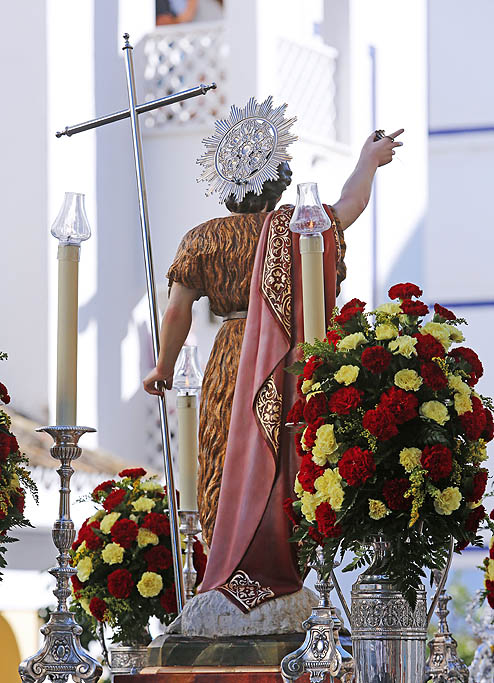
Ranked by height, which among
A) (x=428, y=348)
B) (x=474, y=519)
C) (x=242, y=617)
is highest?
(x=428, y=348)

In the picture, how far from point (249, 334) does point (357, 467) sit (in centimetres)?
71

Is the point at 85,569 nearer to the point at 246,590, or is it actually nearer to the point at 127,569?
the point at 127,569

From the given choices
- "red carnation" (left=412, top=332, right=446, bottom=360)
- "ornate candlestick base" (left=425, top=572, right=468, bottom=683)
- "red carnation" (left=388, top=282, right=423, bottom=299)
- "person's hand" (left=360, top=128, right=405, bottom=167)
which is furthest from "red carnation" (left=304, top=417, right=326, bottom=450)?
"person's hand" (left=360, top=128, right=405, bottom=167)

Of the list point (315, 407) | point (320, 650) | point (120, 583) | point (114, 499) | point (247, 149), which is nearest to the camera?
point (320, 650)

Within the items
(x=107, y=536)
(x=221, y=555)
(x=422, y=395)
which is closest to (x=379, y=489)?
(x=422, y=395)

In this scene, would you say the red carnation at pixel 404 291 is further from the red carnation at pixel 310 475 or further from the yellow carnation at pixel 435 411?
the red carnation at pixel 310 475

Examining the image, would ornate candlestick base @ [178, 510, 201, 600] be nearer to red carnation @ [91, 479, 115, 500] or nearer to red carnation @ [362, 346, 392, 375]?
red carnation @ [91, 479, 115, 500]

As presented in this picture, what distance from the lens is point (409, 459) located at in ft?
8.46

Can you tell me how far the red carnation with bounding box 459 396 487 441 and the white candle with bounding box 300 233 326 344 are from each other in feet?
1.11

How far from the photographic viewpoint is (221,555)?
3.14m

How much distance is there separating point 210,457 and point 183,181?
20.5 feet

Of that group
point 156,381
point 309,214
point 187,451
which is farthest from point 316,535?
point 187,451

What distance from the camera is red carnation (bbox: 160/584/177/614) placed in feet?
12.2

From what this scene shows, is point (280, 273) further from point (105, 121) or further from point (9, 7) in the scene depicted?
point (9, 7)
